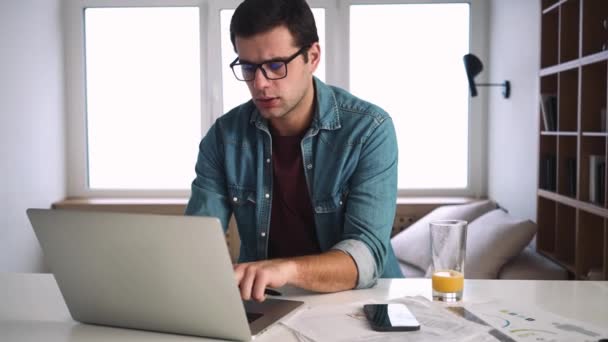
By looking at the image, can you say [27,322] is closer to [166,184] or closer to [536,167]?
[536,167]

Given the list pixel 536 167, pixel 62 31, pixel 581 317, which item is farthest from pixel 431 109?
pixel 581 317

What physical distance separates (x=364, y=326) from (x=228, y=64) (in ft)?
10.5

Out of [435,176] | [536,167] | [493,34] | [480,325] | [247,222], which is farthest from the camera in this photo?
[435,176]

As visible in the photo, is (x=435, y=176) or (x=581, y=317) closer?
(x=581, y=317)

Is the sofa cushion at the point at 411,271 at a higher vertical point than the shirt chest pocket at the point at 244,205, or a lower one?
lower

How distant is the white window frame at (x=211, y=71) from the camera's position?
159 inches

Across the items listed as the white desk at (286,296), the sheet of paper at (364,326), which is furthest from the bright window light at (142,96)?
the sheet of paper at (364,326)

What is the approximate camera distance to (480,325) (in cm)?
106

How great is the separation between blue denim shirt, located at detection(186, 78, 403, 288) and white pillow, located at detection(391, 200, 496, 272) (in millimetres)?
1443

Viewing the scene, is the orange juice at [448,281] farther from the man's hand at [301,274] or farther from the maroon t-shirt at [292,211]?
the maroon t-shirt at [292,211]

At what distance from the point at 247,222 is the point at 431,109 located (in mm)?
2579

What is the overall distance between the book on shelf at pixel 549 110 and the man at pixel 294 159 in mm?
1328

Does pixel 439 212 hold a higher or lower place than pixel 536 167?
lower

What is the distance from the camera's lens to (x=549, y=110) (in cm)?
279
